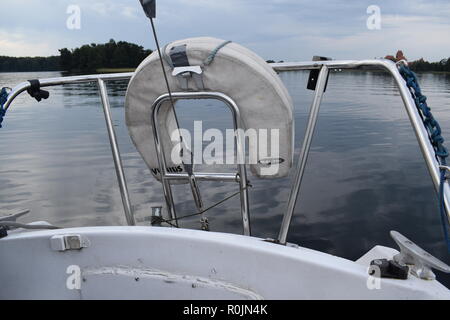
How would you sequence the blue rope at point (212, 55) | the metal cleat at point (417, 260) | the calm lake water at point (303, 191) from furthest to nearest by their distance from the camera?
the calm lake water at point (303, 191) < the blue rope at point (212, 55) < the metal cleat at point (417, 260)

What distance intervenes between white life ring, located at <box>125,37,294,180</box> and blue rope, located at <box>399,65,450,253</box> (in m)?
0.51

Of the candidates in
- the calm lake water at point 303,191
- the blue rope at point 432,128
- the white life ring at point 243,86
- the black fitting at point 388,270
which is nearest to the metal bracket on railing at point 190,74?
the white life ring at point 243,86

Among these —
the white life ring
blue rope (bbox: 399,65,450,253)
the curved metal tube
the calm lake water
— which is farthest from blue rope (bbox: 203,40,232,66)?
blue rope (bbox: 399,65,450,253)

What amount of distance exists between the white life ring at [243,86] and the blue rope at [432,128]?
51 centimetres

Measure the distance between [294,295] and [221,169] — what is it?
16.0ft

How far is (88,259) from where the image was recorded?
1.74 metres

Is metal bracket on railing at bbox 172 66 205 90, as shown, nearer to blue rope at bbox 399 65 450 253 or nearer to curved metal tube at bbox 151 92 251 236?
curved metal tube at bbox 151 92 251 236

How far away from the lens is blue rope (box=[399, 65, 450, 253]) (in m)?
1.37

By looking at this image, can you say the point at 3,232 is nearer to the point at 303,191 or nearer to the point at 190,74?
the point at 190,74

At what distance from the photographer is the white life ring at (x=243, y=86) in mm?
1741

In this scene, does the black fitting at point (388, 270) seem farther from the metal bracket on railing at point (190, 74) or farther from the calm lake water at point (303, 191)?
the calm lake water at point (303, 191)

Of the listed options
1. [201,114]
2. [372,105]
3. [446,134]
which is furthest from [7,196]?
[372,105]

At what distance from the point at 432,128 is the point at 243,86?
0.79 m
